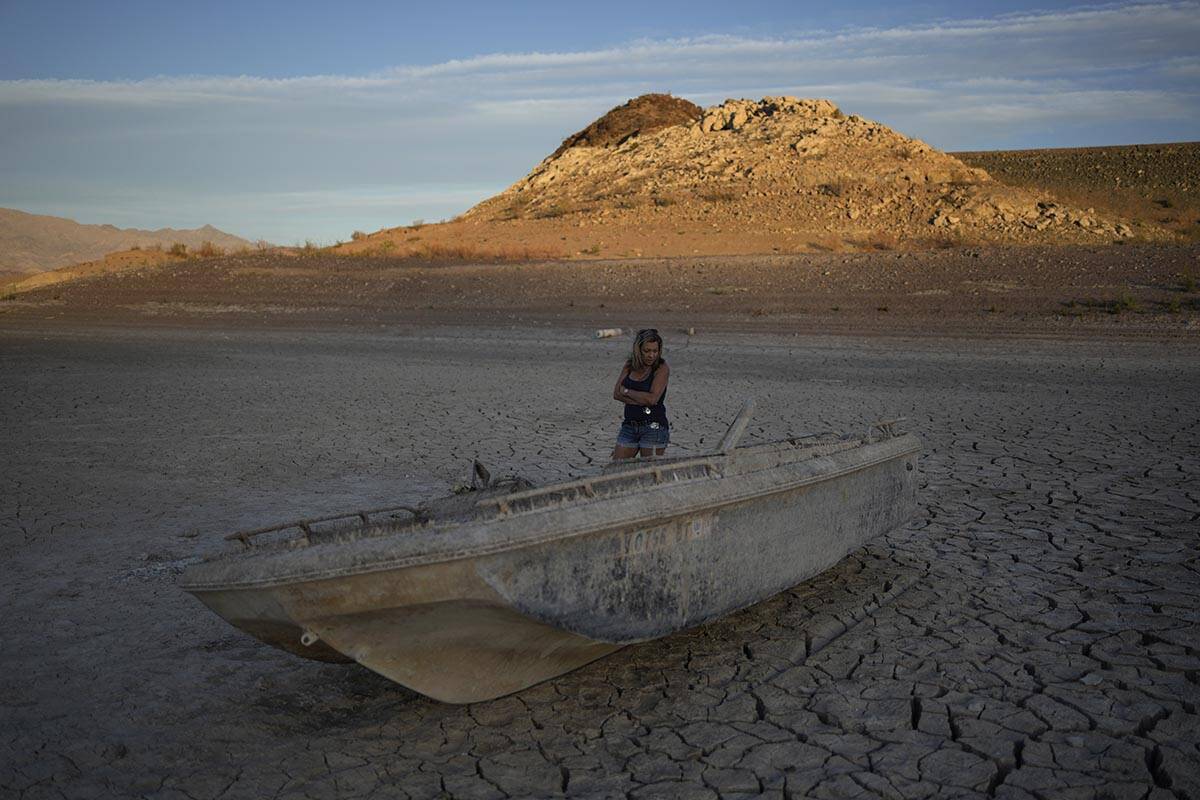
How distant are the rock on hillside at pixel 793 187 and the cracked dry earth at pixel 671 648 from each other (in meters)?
19.6

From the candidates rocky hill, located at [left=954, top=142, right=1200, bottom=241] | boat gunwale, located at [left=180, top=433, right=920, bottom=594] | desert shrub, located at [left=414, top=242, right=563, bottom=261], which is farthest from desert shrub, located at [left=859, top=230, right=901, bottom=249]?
boat gunwale, located at [left=180, top=433, right=920, bottom=594]

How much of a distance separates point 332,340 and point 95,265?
1478cm

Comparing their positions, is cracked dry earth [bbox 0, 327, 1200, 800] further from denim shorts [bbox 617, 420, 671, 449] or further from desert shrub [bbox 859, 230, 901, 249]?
desert shrub [bbox 859, 230, 901, 249]

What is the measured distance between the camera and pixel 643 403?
5297 millimetres

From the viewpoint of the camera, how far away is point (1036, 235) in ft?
86.3

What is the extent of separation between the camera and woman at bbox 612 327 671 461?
530 cm

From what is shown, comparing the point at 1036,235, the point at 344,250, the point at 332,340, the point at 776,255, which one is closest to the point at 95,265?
the point at 344,250

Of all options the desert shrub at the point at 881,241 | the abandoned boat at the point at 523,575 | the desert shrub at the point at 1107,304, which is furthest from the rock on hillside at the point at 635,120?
the abandoned boat at the point at 523,575

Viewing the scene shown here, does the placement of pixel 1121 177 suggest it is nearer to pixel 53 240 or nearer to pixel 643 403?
pixel 643 403

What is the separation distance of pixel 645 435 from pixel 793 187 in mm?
26501

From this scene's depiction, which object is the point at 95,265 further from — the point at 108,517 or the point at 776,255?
the point at 108,517

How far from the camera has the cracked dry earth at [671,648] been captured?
2.86 metres

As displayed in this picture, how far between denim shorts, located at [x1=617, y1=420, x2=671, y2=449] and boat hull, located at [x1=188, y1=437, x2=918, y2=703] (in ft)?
5.29

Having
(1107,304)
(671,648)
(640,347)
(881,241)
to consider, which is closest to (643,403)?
(640,347)
